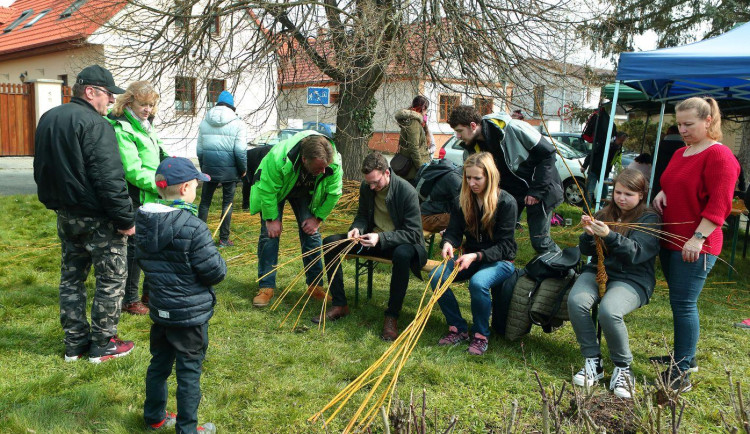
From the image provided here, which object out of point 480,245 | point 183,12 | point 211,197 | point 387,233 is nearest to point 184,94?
point 183,12

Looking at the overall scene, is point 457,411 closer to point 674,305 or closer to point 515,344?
point 515,344

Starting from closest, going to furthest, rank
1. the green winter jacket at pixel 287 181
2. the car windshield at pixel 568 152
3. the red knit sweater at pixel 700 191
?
1. the red knit sweater at pixel 700 191
2. the green winter jacket at pixel 287 181
3. the car windshield at pixel 568 152

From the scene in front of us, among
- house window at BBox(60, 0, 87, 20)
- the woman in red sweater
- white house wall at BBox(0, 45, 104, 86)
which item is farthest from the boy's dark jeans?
white house wall at BBox(0, 45, 104, 86)

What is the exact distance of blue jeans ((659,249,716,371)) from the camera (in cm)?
333

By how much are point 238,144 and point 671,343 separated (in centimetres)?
496

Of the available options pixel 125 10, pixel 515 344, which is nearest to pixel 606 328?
pixel 515 344

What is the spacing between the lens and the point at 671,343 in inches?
165

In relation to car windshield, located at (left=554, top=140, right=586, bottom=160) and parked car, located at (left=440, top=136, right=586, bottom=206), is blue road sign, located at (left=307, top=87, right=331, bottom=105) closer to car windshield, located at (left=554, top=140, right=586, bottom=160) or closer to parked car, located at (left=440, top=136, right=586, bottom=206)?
parked car, located at (left=440, top=136, right=586, bottom=206)

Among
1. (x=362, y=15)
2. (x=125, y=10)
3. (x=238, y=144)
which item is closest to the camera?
(x=238, y=144)

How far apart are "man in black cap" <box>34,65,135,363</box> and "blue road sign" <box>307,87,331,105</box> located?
6008 millimetres

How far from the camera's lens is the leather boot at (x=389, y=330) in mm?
4133

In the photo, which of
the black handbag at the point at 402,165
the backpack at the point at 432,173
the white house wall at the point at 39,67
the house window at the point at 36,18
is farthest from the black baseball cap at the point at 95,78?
the house window at the point at 36,18

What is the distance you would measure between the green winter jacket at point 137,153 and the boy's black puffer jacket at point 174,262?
127 cm

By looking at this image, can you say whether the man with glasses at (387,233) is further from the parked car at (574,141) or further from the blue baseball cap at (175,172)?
the parked car at (574,141)
